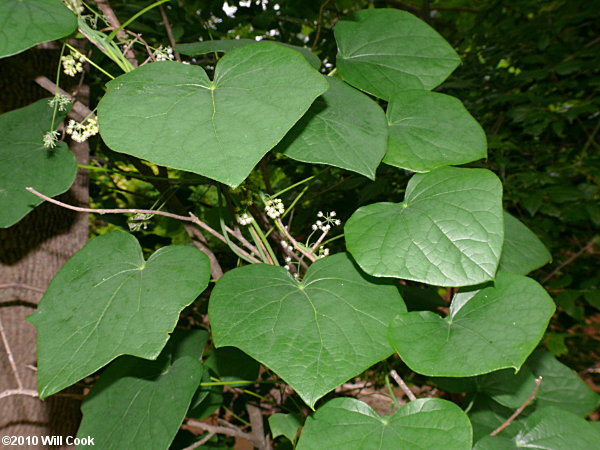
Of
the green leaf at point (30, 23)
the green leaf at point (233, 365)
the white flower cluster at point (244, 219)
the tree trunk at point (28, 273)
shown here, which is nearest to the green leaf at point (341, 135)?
the white flower cluster at point (244, 219)

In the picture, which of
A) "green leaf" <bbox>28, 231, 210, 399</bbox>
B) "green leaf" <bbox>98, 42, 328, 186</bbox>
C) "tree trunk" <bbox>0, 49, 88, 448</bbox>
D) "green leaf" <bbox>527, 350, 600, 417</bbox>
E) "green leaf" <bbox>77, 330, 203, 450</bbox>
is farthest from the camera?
"tree trunk" <bbox>0, 49, 88, 448</bbox>

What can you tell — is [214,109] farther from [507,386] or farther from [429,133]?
[507,386]

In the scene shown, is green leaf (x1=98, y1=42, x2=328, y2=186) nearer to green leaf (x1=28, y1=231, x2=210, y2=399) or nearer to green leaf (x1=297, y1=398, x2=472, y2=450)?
green leaf (x1=28, y1=231, x2=210, y2=399)

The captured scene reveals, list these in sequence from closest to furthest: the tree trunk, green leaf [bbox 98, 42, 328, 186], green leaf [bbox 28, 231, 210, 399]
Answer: green leaf [bbox 98, 42, 328, 186] < green leaf [bbox 28, 231, 210, 399] < the tree trunk

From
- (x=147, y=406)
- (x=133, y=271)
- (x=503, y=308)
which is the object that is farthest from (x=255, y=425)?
(x=503, y=308)

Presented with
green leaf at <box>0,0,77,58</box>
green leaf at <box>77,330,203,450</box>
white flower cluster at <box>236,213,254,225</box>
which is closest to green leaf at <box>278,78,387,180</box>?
white flower cluster at <box>236,213,254,225</box>

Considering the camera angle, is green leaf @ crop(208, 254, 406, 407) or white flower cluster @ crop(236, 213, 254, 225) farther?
white flower cluster @ crop(236, 213, 254, 225)

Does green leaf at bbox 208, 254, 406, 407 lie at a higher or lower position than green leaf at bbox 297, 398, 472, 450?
higher

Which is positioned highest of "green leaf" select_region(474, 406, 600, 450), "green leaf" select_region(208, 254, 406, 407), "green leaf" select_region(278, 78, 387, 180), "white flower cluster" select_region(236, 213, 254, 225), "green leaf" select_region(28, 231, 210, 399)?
"green leaf" select_region(278, 78, 387, 180)

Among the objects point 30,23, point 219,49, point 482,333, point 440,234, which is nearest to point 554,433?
point 482,333
